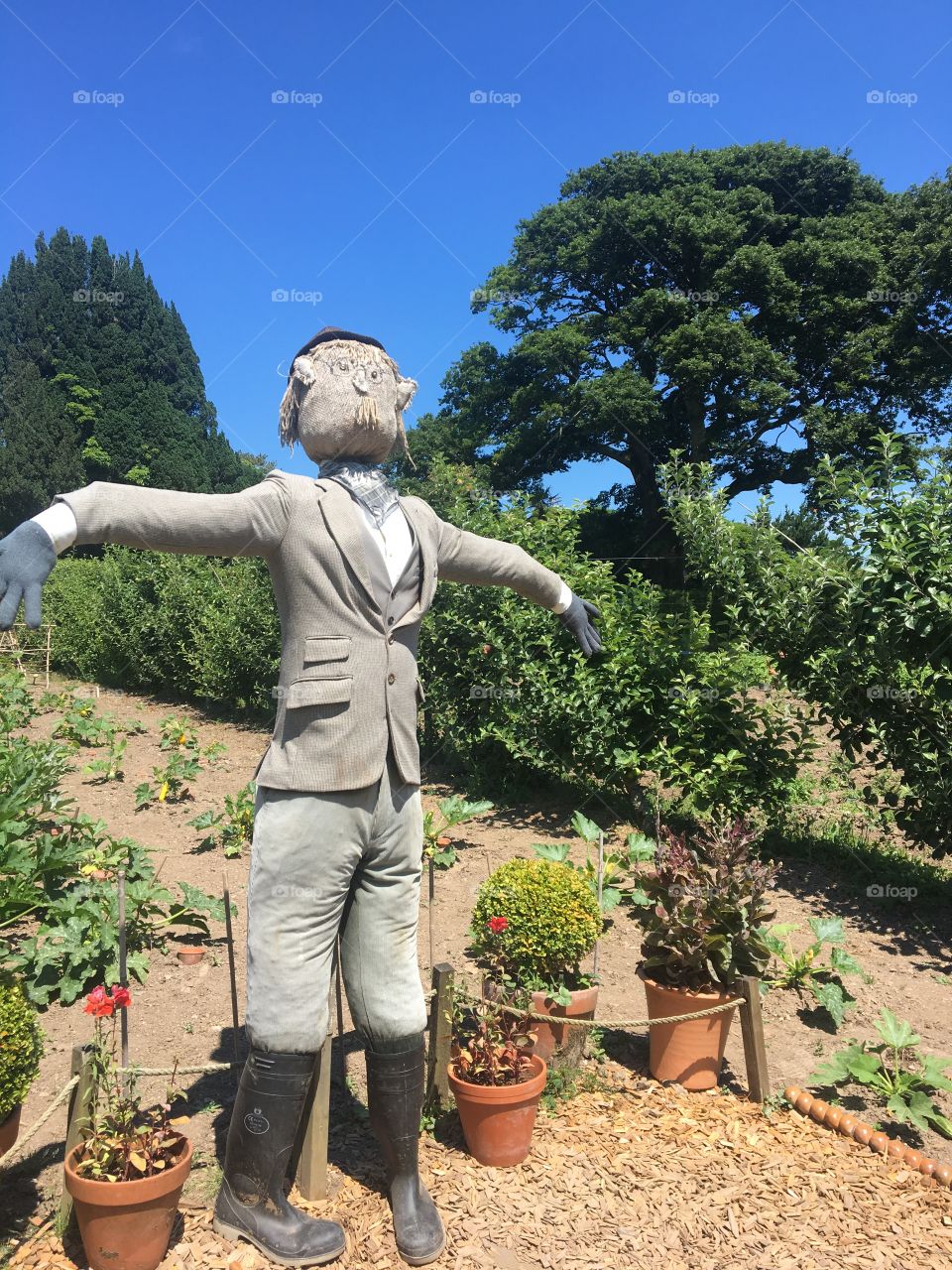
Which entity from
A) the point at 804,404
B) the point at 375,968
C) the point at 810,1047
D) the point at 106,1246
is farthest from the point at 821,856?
the point at 804,404

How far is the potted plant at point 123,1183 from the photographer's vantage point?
2330 mm

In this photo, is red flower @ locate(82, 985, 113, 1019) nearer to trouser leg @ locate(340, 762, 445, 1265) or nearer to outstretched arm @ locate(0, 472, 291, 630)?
trouser leg @ locate(340, 762, 445, 1265)

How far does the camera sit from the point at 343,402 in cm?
269

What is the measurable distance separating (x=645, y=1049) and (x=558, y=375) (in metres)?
20.5

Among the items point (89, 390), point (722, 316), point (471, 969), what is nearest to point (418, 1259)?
point (471, 969)

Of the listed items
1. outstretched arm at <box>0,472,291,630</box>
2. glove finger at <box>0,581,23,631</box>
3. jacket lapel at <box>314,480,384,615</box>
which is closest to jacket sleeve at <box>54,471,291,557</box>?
outstretched arm at <box>0,472,291,630</box>

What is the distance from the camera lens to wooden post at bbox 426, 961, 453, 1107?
312 cm

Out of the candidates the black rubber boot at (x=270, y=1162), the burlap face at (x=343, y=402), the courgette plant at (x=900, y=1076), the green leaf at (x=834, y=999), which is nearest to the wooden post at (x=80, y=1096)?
the black rubber boot at (x=270, y=1162)

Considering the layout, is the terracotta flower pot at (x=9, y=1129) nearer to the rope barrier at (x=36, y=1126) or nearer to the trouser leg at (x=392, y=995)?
the rope barrier at (x=36, y=1126)

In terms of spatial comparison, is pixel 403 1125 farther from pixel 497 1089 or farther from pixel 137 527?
pixel 137 527

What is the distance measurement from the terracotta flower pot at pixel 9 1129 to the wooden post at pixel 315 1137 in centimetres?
83

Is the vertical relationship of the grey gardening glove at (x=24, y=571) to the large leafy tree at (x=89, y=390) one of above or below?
below

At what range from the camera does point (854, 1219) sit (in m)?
2.83

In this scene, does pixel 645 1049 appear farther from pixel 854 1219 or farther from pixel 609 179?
pixel 609 179
